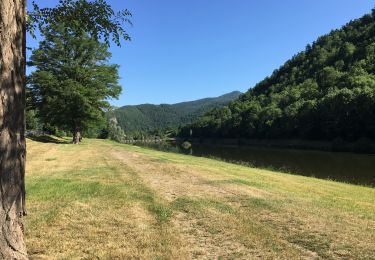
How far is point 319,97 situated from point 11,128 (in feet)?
352

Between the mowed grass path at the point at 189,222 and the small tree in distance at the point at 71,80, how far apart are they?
25048 mm

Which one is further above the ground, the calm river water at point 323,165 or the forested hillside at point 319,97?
the forested hillside at point 319,97

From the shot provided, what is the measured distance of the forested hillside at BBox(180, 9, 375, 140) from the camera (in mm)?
72500

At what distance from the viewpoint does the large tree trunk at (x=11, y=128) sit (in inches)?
170

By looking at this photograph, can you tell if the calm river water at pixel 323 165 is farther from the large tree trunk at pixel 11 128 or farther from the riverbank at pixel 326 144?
the large tree trunk at pixel 11 128

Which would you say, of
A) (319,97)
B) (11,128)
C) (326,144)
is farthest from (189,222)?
(319,97)

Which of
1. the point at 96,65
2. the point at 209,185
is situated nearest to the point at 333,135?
the point at 96,65

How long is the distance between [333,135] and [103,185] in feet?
228

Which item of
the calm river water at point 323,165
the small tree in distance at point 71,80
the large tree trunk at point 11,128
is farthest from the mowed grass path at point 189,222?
the small tree in distance at point 71,80

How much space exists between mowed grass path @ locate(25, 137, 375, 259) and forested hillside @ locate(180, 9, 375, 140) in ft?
204

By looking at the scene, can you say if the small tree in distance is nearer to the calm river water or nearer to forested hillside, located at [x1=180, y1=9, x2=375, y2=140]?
the calm river water

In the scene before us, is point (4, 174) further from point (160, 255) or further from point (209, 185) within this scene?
point (209, 185)

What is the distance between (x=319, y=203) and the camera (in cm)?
1002

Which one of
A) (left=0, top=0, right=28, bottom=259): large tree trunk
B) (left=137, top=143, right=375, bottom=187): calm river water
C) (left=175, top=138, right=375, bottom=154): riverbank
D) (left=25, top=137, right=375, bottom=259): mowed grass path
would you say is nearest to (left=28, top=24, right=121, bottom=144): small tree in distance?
(left=137, top=143, right=375, bottom=187): calm river water
